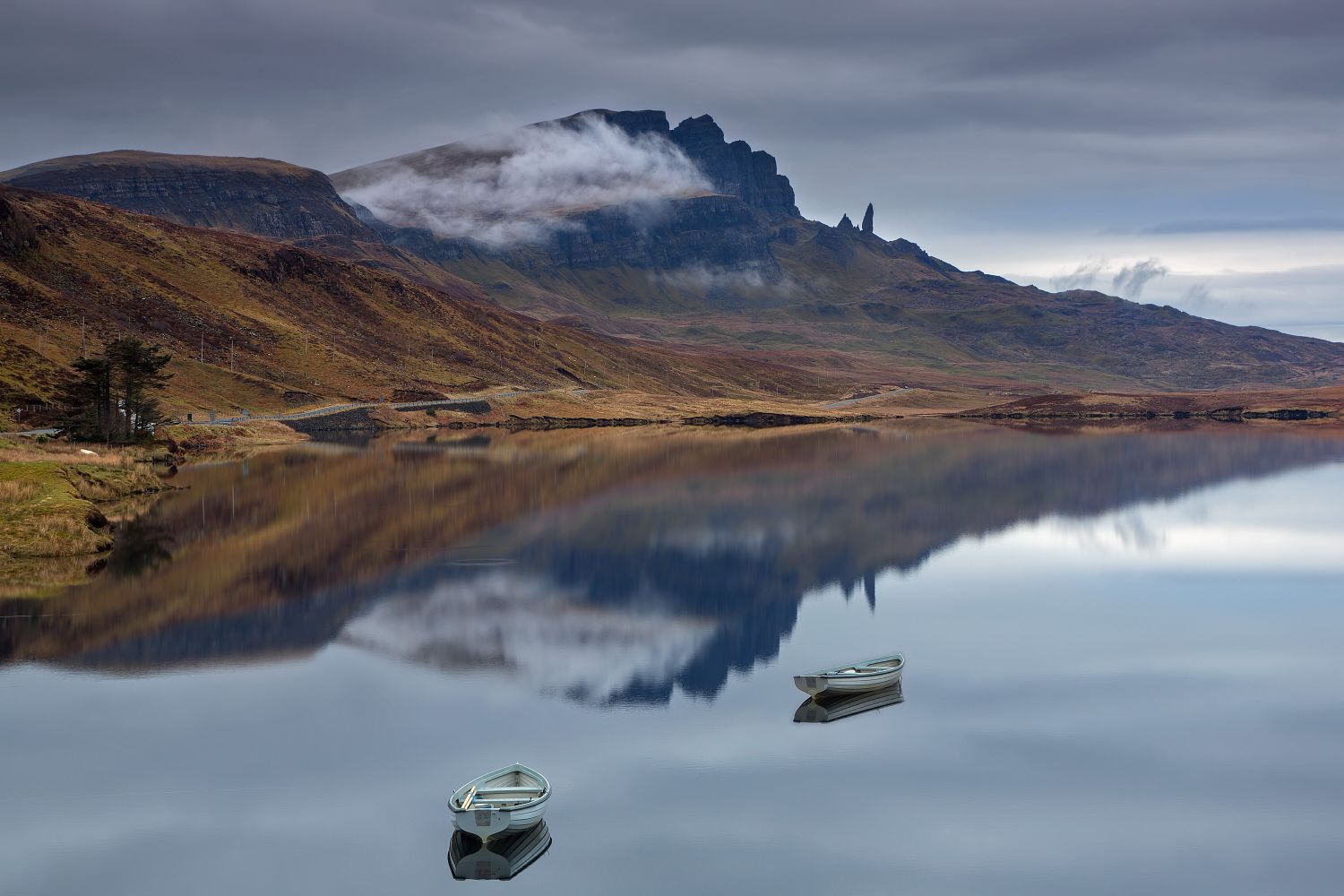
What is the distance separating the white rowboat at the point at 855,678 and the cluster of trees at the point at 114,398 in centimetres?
6763

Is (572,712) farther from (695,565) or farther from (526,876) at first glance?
(695,565)

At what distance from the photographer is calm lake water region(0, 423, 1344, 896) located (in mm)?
21625

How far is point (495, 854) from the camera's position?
2105 cm

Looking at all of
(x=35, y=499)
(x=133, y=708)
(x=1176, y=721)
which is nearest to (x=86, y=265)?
(x=35, y=499)

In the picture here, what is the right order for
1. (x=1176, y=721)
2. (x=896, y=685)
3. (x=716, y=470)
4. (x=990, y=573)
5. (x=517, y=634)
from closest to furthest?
→ 1. (x=1176, y=721)
2. (x=896, y=685)
3. (x=517, y=634)
4. (x=990, y=573)
5. (x=716, y=470)

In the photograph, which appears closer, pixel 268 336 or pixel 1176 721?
pixel 1176 721

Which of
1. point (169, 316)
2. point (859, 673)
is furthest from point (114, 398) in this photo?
point (169, 316)

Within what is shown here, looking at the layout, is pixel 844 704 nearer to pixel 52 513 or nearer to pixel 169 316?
pixel 52 513

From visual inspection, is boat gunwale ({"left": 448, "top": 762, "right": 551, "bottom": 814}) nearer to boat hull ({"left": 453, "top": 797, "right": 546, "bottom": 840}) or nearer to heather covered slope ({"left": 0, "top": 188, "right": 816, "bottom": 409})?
boat hull ({"left": 453, "top": 797, "right": 546, "bottom": 840})

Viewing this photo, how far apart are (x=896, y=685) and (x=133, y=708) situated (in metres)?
19.8

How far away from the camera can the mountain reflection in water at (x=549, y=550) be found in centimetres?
3684

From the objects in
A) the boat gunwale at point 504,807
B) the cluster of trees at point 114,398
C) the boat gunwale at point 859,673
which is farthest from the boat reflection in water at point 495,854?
the cluster of trees at point 114,398

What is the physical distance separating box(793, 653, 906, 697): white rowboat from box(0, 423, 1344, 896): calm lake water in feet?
2.76

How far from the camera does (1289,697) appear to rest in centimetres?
3281
